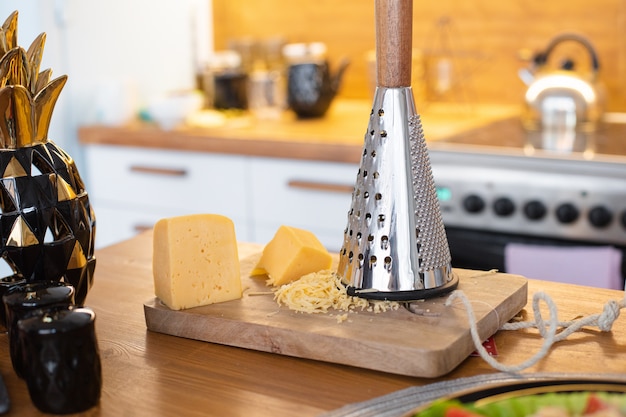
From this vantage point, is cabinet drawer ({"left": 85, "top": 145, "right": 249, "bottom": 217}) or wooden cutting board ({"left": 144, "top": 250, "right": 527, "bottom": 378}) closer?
Answer: wooden cutting board ({"left": 144, "top": 250, "right": 527, "bottom": 378})

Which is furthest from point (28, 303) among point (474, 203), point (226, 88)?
point (226, 88)

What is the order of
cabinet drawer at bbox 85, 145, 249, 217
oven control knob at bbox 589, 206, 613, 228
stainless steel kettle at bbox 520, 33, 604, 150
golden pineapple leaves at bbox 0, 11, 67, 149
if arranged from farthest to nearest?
cabinet drawer at bbox 85, 145, 249, 217, stainless steel kettle at bbox 520, 33, 604, 150, oven control knob at bbox 589, 206, 613, 228, golden pineapple leaves at bbox 0, 11, 67, 149

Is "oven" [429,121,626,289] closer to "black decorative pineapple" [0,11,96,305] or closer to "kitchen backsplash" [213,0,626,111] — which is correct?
"kitchen backsplash" [213,0,626,111]

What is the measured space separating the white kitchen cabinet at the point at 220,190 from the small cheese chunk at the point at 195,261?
4.48ft

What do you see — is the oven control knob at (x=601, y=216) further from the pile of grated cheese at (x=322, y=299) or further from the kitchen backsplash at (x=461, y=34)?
the pile of grated cheese at (x=322, y=299)

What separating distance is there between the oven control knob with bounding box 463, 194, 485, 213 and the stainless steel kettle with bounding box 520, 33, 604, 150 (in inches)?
12.0

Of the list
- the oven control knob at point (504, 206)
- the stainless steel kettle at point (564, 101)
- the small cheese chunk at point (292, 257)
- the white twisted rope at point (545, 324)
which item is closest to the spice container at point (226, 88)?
the stainless steel kettle at point (564, 101)

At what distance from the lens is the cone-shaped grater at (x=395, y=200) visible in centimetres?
106

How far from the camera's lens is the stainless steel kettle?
7.95ft

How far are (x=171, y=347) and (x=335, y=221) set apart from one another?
1.49m

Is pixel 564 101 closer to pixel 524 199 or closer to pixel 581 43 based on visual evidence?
pixel 581 43

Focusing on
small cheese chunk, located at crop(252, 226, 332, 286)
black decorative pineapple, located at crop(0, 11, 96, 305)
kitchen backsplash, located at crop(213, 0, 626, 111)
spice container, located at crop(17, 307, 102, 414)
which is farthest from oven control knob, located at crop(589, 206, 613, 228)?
spice container, located at crop(17, 307, 102, 414)

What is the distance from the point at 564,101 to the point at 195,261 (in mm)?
1636

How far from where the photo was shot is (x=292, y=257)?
1.15 metres
